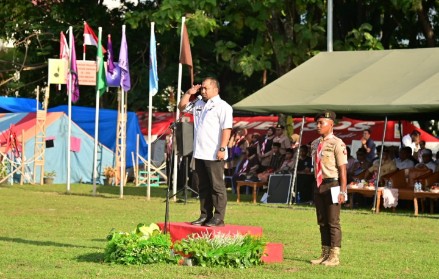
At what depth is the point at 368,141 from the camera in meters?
27.3

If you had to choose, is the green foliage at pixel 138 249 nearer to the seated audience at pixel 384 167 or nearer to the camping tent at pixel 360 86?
the camping tent at pixel 360 86

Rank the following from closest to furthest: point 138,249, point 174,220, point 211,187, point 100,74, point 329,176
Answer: point 138,249 < point 329,176 < point 211,187 < point 174,220 < point 100,74

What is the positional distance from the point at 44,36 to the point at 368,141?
1803cm

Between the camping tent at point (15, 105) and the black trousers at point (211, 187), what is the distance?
2716 cm

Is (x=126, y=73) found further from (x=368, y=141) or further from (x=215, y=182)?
(x=215, y=182)

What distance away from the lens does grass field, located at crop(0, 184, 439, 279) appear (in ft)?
41.1

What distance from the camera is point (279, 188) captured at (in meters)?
26.4

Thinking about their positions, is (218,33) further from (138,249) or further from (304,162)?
(138,249)

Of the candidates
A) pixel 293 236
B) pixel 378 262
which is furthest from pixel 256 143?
pixel 378 262

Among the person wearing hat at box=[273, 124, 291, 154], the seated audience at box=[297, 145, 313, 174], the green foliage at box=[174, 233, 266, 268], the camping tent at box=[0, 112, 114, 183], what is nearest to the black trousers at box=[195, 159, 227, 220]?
the green foliage at box=[174, 233, 266, 268]

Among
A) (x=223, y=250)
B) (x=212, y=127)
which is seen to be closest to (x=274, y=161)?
(x=212, y=127)

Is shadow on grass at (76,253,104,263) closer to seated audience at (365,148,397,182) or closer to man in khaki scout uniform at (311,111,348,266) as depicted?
man in khaki scout uniform at (311,111,348,266)

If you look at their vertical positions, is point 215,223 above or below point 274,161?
below

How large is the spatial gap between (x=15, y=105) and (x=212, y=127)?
28030mm
